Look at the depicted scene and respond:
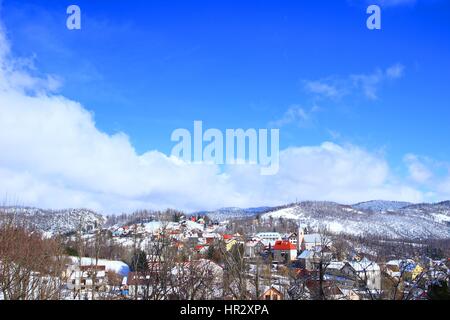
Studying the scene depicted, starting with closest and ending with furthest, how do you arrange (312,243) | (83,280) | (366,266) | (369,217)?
(366,266) → (83,280) → (312,243) → (369,217)

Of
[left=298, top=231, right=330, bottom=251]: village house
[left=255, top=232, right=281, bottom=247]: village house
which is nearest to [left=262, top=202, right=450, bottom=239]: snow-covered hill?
[left=255, top=232, right=281, bottom=247]: village house

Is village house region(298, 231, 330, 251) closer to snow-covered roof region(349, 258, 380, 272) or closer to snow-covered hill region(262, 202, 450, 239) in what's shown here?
snow-covered roof region(349, 258, 380, 272)

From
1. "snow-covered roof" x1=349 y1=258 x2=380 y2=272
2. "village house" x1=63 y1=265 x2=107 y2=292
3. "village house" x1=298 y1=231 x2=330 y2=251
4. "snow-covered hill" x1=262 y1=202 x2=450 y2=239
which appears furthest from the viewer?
"snow-covered hill" x1=262 y1=202 x2=450 y2=239

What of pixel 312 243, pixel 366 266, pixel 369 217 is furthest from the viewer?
pixel 369 217

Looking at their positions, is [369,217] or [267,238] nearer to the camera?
[267,238]

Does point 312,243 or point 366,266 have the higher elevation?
point 366,266

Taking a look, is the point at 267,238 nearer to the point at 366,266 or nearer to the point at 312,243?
the point at 312,243

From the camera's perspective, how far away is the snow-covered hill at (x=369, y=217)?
67188 millimetres

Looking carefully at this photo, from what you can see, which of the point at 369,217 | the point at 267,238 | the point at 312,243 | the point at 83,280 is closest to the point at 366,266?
the point at 83,280

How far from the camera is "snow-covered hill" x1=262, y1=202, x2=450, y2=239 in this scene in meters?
67.2

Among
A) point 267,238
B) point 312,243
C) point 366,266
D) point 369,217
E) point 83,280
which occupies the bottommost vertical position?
point 267,238

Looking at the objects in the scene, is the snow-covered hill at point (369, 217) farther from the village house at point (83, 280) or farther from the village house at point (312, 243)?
the village house at point (83, 280)

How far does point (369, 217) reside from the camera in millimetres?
85688
